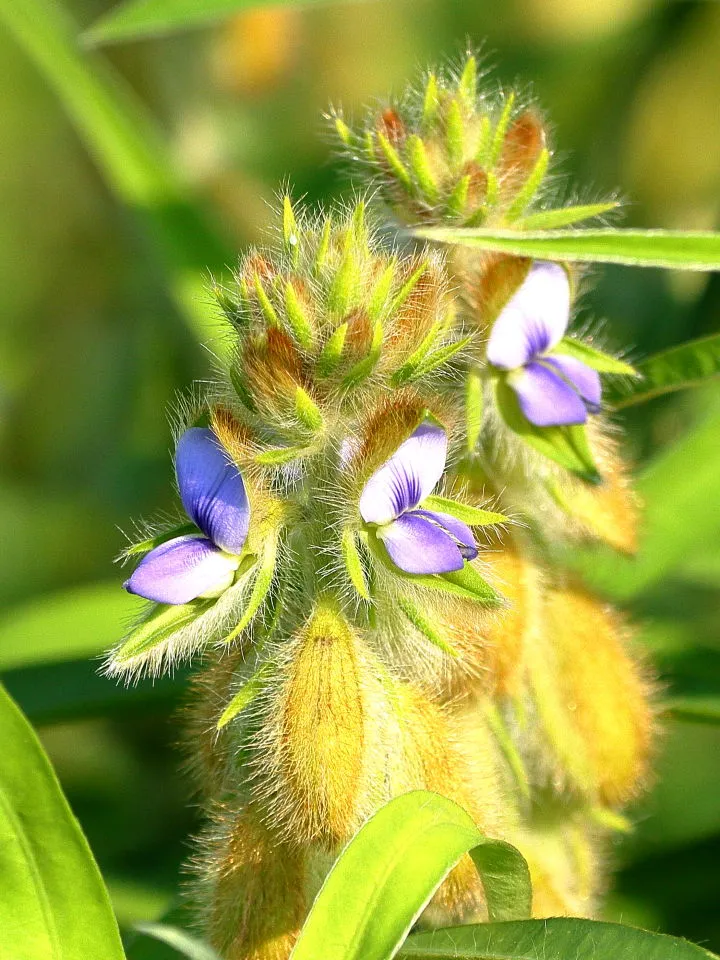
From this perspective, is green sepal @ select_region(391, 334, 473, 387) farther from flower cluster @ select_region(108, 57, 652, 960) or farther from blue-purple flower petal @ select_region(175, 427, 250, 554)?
blue-purple flower petal @ select_region(175, 427, 250, 554)

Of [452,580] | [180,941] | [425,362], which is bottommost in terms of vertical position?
[180,941]

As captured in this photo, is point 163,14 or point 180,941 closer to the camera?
point 180,941

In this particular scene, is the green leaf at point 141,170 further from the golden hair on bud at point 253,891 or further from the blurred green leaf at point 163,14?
the golden hair on bud at point 253,891

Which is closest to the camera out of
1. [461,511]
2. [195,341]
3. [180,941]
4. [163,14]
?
[461,511]

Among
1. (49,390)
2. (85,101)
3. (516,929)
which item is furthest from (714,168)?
(516,929)

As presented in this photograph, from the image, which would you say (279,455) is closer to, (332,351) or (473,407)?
(332,351)

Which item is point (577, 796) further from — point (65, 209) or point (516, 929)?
point (65, 209)

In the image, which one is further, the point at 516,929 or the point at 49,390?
the point at 49,390

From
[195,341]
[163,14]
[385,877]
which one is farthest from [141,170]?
[385,877]
